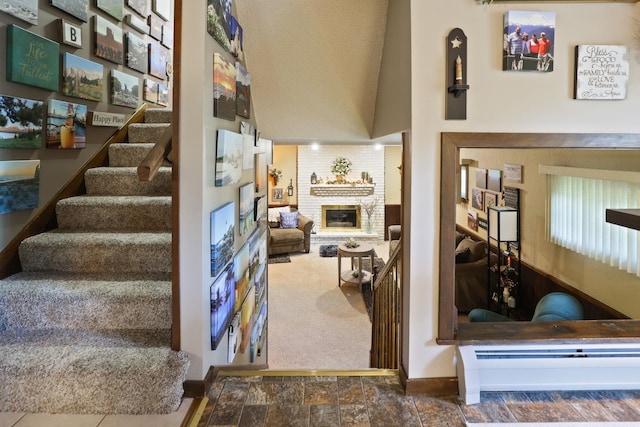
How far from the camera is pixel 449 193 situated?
6.12ft

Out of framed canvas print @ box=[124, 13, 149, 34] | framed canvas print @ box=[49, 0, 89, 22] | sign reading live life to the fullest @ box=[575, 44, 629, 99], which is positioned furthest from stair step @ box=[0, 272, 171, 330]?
framed canvas print @ box=[124, 13, 149, 34]

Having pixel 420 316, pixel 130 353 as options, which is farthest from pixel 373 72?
pixel 130 353

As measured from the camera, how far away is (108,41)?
3.05m

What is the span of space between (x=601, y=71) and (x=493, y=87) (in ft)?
1.63

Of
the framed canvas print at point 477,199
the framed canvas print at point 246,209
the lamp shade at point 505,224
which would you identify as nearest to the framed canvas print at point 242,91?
the framed canvas print at point 246,209

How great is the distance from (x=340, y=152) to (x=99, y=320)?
8332 mm

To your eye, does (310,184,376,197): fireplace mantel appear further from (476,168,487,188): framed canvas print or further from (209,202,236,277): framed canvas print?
(209,202,236,277): framed canvas print

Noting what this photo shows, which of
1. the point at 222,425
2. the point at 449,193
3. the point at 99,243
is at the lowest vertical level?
the point at 222,425

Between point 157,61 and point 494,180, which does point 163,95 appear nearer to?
point 157,61

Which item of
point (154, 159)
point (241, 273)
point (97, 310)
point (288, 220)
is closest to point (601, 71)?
point (154, 159)

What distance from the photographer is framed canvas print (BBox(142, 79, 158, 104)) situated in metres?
3.69

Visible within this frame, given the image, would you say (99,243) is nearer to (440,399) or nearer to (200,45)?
(200,45)

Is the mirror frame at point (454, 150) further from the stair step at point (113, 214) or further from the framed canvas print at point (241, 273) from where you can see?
the stair step at point (113, 214)

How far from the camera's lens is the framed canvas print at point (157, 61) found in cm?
377
